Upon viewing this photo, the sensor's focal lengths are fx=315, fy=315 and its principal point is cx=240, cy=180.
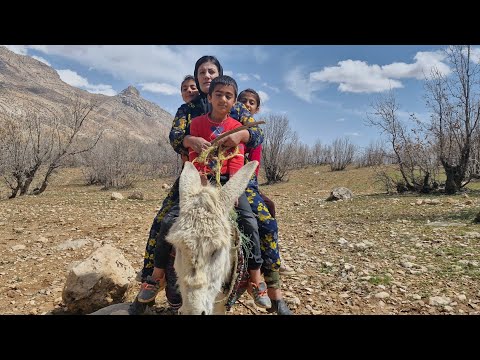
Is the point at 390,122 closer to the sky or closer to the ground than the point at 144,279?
closer to the sky

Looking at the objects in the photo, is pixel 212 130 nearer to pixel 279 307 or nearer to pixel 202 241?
pixel 202 241

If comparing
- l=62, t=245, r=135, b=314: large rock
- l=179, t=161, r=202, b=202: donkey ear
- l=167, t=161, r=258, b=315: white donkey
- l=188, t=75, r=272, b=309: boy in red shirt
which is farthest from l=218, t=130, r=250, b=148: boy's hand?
l=62, t=245, r=135, b=314: large rock

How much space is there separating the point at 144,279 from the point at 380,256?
16.0ft

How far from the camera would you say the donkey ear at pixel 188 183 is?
2527 millimetres

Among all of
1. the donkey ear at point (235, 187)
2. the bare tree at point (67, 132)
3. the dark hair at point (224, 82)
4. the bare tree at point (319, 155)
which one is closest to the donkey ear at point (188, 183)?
the donkey ear at point (235, 187)

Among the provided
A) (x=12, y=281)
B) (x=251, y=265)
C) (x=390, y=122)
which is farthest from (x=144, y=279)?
(x=390, y=122)

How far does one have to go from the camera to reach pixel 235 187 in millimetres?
2609

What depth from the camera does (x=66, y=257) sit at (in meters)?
6.55

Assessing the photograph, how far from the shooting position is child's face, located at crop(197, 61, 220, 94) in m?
4.00

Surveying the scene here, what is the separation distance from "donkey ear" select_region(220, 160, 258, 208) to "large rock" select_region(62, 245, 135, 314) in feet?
8.84

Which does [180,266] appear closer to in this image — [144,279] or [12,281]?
[144,279]
